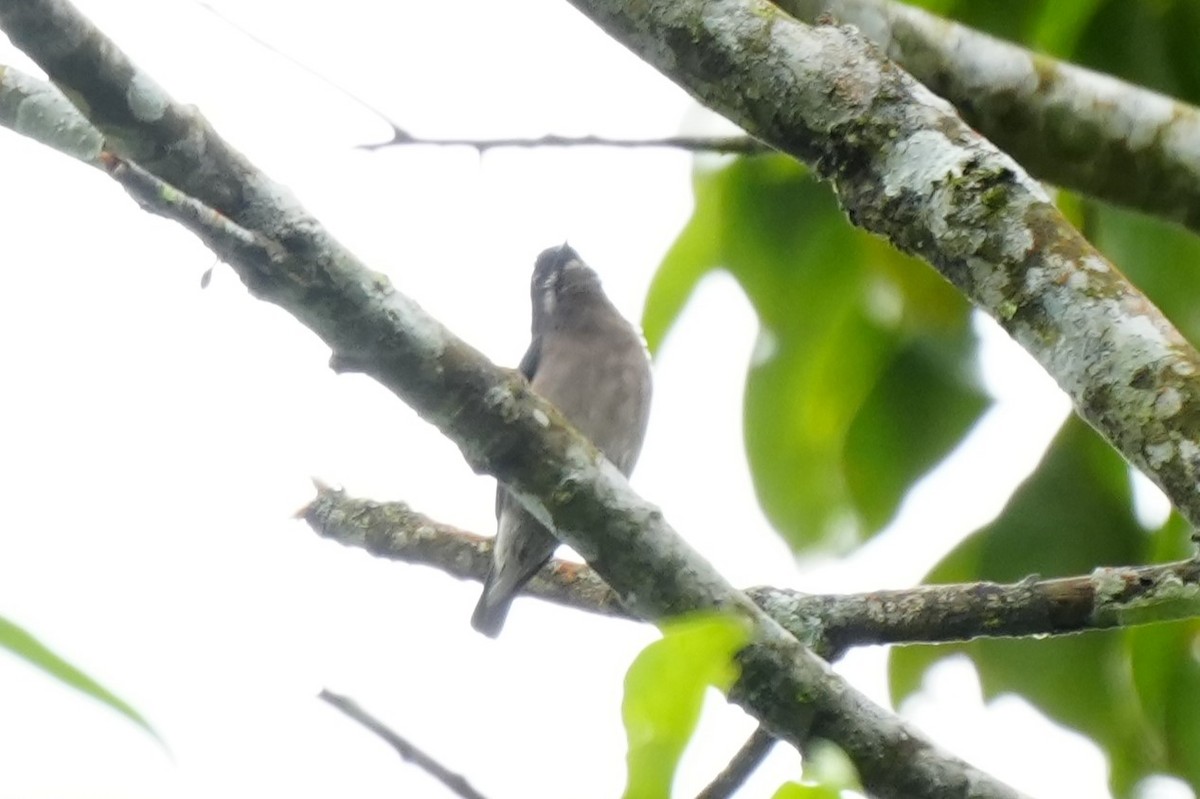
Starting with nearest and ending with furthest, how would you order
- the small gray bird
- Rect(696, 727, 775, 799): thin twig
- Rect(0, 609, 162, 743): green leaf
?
Rect(0, 609, 162, 743): green leaf → Rect(696, 727, 775, 799): thin twig → the small gray bird

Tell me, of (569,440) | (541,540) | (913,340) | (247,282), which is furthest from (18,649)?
(541,540)

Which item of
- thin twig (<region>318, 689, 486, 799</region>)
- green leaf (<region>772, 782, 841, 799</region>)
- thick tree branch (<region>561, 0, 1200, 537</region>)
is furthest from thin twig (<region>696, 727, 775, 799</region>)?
green leaf (<region>772, 782, 841, 799</region>)

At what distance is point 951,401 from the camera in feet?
7.46

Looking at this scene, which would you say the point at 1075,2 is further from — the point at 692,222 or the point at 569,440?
the point at 569,440

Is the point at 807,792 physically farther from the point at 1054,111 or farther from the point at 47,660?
the point at 1054,111

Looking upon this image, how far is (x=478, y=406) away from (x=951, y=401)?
1196mm

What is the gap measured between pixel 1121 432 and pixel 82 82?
956 mm

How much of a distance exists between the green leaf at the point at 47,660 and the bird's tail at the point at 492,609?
86.1 inches

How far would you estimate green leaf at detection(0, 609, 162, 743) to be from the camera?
0.41 m

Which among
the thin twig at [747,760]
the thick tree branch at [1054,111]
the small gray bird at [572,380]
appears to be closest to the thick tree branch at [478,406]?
the thin twig at [747,760]

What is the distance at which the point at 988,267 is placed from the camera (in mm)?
1212

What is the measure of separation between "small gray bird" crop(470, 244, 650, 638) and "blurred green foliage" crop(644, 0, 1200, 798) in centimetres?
53

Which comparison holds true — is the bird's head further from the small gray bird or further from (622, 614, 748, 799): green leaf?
(622, 614, 748, 799): green leaf

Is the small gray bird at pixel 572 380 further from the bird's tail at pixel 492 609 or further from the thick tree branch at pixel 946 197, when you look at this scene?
the thick tree branch at pixel 946 197
